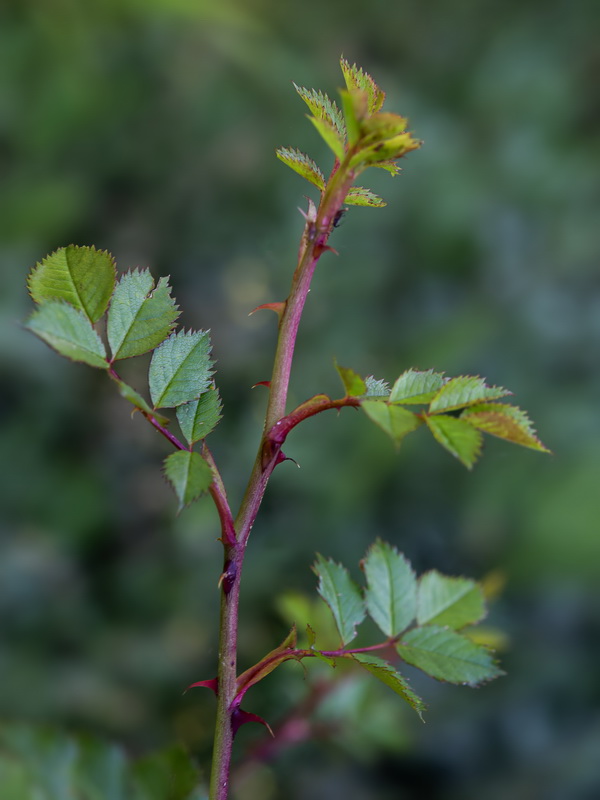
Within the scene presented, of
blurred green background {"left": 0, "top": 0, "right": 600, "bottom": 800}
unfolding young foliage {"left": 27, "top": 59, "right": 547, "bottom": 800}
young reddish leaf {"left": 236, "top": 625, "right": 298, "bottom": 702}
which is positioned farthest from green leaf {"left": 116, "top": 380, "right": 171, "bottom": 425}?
blurred green background {"left": 0, "top": 0, "right": 600, "bottom": 800}

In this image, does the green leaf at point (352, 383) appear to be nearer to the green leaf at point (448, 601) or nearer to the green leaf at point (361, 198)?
the green leaf at point (361, 198)

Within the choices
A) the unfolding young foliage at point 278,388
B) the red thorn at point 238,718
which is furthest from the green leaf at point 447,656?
the red thorn at point 238,718

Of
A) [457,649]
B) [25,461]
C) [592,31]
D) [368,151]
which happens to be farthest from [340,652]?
[592,31]

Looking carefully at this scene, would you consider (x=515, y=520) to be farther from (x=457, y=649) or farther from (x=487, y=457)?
(x=457, y=649)

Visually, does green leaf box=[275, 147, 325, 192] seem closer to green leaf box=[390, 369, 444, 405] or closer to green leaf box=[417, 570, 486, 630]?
green leaf box=[390, 369, 444, 405]

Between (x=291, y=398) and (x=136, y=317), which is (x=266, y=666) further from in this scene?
(x=291, y=398)
